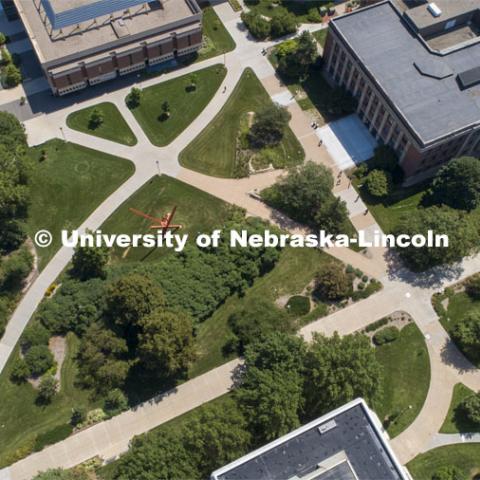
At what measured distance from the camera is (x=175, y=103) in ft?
410

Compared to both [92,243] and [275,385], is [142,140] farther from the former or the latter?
[275,385]

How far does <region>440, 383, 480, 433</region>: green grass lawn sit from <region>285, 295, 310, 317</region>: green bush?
97.8 ft

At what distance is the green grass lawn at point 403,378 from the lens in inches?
3671

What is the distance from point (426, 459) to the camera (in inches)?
3541

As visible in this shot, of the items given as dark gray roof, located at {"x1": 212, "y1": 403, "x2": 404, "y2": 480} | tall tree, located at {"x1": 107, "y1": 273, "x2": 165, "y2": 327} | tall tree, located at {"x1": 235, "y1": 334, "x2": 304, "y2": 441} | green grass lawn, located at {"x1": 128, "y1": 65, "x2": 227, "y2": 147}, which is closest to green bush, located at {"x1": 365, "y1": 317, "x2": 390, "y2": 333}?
tall tree, located at {"x1": 235, "y1": 334, "x2": 304, "y2": 441}

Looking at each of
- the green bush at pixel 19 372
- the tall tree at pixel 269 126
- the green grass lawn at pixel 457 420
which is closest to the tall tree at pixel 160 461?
the green bush at pixel 19 372

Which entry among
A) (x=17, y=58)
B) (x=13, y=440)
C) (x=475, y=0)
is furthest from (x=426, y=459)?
(x=17, y=58)

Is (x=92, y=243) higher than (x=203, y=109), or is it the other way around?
(x=203, y=109)

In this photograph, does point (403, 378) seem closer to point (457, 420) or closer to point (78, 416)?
point (457, 420)

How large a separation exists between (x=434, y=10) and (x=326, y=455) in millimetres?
98938

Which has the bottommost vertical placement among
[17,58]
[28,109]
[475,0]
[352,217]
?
[352,217]

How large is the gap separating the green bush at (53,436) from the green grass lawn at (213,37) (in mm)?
88672

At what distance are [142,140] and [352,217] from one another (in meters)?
48.8

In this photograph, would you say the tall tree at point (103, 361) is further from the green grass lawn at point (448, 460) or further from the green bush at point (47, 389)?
the green grass lawn at point (448, 460)
